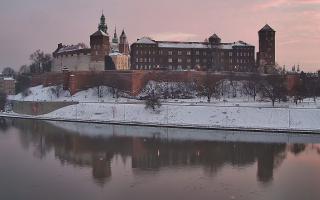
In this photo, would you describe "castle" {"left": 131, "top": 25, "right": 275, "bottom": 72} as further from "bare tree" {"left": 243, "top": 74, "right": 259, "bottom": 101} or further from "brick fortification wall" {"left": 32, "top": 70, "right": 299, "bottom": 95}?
"bare tree" {"left": 243, "top": 74, "right": 259, "bottom": 101}

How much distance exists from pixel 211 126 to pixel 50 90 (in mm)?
16349

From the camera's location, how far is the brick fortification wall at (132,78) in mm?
33844

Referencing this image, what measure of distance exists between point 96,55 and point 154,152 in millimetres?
20324

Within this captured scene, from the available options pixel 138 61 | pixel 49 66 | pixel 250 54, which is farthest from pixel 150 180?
pixel 49 66

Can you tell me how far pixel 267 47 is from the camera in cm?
3978

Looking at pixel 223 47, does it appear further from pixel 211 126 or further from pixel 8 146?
pixel 8 146

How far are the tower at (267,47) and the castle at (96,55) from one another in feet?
38.1

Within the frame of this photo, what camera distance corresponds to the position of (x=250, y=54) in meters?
42.5

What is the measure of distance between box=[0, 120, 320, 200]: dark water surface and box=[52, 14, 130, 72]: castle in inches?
517

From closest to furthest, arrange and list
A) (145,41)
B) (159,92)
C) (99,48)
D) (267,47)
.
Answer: (159,92) < (99,48) < (267,47) < (145,41)

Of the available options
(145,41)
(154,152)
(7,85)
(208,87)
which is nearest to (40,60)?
(7,85)

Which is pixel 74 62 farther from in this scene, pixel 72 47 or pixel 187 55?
pixel 187 55

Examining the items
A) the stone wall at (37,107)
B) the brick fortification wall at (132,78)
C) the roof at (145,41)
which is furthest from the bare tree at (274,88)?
the stone wall at (37,107)

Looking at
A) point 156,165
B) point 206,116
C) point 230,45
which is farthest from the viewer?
point 230,45
